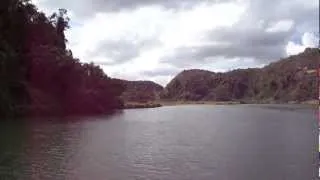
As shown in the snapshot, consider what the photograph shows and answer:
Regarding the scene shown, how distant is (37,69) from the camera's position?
99938 mm

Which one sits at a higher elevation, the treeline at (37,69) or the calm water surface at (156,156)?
the treeline at (37,69)

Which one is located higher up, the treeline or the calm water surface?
the treeline

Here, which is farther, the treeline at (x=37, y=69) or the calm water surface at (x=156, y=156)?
the treeline at (x=37, y=69)

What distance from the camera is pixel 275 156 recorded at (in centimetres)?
3750

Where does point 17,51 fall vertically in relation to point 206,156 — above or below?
above

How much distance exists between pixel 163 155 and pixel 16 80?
198 feet

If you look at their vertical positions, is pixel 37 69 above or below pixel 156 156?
above

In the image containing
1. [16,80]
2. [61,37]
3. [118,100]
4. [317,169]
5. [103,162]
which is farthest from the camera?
[118,100]

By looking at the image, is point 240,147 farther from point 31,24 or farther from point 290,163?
point 31,24

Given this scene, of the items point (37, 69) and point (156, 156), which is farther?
point (37, 69)

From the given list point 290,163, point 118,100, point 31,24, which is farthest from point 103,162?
point 118,100

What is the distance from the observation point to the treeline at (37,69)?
290ft

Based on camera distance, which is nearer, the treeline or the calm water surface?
the calm water surface

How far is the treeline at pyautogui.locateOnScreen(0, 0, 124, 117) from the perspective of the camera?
290ft
